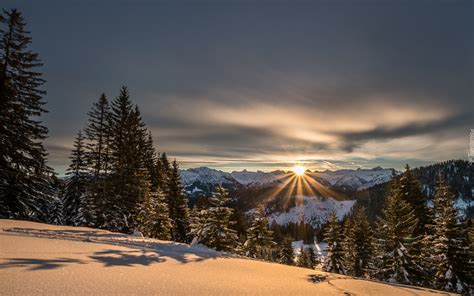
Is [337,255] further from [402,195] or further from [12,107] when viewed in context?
[12,107]

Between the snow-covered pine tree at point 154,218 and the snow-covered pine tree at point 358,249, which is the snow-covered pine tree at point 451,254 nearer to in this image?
the snow-covered pine tree at point 358,249

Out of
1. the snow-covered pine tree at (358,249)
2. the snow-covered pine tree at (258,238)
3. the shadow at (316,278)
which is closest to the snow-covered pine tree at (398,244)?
the snow-covered pine tree at (358,249)

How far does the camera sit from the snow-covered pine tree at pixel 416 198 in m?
28.9

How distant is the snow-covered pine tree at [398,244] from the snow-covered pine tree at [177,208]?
26712 mm

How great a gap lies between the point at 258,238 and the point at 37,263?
3763cm

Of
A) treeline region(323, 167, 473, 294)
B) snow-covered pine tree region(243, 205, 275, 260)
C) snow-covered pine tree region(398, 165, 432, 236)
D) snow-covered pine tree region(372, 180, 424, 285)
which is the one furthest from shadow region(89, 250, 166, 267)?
snow-covered pine tree region(243, 205, 275, 260)

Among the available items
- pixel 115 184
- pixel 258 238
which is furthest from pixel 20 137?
pixel 258 238

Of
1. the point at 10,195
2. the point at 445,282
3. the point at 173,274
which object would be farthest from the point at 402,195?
the point at 10,195

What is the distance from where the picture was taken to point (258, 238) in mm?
40656

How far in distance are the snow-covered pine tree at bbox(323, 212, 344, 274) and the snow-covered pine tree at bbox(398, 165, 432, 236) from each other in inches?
549

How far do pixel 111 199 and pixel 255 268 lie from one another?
23710mm

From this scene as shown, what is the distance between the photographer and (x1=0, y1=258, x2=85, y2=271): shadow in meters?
5.11

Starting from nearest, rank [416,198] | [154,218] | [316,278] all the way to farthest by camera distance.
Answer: [316,278] → [416,198] → [154,218]

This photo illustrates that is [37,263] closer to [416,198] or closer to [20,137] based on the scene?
A: [20,137]
